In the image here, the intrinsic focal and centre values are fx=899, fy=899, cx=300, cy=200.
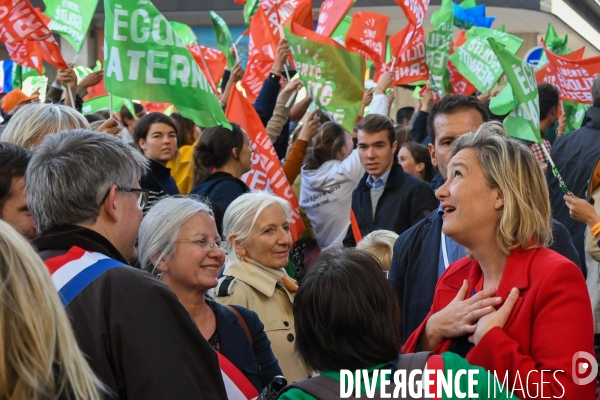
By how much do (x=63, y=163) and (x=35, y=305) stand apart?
1.03m

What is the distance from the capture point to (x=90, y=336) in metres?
2.36

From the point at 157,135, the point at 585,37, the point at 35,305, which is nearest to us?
the point at 35,305

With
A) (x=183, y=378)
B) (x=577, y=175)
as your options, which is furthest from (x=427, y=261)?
(x=577, y=175)

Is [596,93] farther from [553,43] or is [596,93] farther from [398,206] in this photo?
[553,43]

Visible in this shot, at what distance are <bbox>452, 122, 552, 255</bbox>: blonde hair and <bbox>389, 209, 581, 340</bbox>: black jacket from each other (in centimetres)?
65

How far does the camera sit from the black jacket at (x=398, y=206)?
586 cm

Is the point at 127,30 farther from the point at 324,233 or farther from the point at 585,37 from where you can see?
the point at 585,37

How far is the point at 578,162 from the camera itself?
576 cm

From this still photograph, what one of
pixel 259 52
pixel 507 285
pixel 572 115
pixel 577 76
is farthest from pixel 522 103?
pixel 572 115

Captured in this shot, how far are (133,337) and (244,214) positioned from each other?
2.03 metres

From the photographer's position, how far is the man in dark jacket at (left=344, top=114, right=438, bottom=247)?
5.88 metres

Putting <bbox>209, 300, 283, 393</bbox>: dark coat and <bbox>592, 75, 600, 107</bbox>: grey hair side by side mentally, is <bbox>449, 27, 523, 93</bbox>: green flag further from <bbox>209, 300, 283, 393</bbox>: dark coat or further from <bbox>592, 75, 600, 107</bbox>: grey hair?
<bbox>209, 300, 283, 393</bbox>: dark coat

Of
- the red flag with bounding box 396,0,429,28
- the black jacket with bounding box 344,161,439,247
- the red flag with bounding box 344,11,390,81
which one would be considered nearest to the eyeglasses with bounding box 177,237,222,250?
the black jacket with bounding box 344,161,439,247

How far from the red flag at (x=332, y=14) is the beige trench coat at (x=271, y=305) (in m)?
4.37
